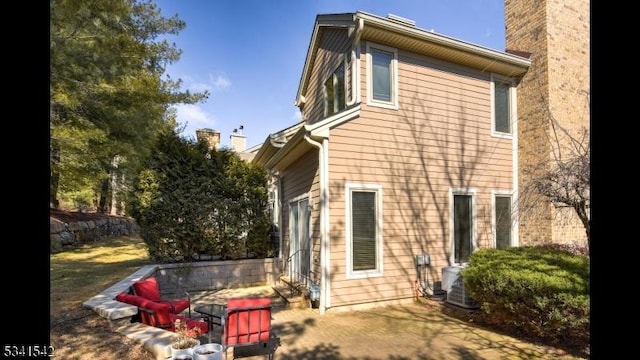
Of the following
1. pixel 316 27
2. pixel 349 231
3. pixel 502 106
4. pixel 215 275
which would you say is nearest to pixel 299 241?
pixel 349 231

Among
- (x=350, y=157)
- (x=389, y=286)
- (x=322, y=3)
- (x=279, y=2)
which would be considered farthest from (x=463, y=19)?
(x=389, y=286)

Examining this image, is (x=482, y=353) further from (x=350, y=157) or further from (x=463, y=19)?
(x=463, y=19)

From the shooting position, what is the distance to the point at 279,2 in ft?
42.8

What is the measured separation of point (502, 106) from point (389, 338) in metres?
7.54

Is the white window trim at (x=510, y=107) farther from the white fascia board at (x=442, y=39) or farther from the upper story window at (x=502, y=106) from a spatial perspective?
the white fascia board at (x=442, y=39)

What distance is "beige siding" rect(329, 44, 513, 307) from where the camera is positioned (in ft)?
25.5

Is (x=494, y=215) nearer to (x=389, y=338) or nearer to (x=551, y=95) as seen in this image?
(x=551, y=95)

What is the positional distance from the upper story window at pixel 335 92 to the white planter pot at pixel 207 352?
6.37 meters

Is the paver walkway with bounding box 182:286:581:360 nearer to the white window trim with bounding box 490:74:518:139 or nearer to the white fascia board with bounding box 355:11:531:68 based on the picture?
the white window trim with bounding box 490:74:518:139

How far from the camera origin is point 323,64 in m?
10.6

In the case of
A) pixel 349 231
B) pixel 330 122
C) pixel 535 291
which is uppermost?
pixel 330 122

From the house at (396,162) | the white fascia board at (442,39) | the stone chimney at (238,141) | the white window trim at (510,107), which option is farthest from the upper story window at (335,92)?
the stone chimney at (238,141)
